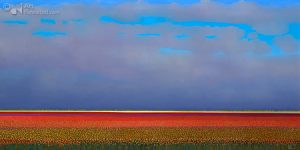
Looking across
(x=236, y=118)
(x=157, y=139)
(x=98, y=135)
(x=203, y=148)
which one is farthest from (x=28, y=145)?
(x=236, y=118)

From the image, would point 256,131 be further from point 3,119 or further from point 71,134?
point 3,119

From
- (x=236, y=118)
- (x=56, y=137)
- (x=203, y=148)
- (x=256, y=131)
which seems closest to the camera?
(x=203, y=148)

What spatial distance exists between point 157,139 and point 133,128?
7.26 feet

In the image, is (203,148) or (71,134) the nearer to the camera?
(203,148)

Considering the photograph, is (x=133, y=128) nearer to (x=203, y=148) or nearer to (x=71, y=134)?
(x=71, y=134)

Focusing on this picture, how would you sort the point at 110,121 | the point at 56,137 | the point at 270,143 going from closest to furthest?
the point at 270,143 < the point at 56,137 < the point at 110,121

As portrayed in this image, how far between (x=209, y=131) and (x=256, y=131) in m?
1.08

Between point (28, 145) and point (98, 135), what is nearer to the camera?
point (28, 145)

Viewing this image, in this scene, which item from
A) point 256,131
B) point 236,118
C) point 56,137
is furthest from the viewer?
point 236,118

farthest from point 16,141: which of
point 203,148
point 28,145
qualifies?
point 203,148

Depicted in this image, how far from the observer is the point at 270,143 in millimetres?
10406

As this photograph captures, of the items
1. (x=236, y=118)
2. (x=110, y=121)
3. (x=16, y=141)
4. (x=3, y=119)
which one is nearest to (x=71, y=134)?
(x=16, y=141)

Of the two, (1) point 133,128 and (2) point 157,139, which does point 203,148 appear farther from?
(1) point 133,128

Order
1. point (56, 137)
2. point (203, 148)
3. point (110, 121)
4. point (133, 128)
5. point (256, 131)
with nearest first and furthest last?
point (203, 148) → point (56, 137) → point (256, 131) → point (133, 128) → point (110, 121)
